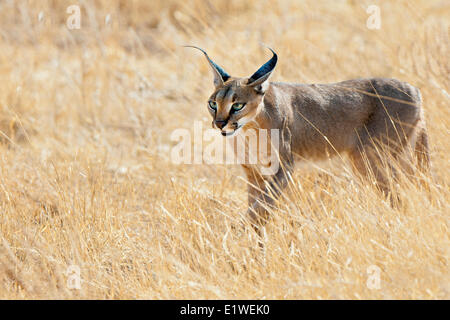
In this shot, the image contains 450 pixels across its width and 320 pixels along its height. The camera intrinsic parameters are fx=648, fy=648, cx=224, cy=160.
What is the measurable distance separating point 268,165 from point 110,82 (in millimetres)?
4547

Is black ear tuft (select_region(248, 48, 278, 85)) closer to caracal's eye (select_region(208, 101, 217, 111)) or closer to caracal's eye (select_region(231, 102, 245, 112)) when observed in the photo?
caracal's eye (select_region(231, 102, 245, 112))

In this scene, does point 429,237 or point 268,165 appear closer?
point 429,237

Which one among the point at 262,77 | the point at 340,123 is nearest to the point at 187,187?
the point at 262,77

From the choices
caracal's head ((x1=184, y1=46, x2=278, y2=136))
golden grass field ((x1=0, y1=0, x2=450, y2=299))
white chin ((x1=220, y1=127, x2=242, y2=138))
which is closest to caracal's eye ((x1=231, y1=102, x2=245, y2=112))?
caracal's head ((x1=184, y1=46, x2=278, y2=136))

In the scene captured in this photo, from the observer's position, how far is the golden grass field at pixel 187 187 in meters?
3.89

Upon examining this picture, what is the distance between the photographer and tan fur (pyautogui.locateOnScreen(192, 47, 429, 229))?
5125 millimetres

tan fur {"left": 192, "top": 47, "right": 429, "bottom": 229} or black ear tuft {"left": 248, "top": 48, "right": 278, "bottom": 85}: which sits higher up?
black ear tuft {"left": 248, "top": 48, "right": 278, "bottom": 85}

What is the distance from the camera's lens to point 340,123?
5.44 meters

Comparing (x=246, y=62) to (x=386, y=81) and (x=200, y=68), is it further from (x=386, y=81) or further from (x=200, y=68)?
(x=386, y=81)

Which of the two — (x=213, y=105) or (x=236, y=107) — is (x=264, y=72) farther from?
(x=213, y=105)

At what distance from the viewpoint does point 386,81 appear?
5430 mm

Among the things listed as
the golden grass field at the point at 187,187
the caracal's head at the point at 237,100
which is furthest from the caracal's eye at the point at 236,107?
the golden grass field at the point at 187,187
